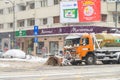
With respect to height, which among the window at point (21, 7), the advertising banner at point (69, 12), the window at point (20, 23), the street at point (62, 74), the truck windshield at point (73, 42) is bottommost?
the street at point (62, 74)

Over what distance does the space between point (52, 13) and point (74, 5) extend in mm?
6063

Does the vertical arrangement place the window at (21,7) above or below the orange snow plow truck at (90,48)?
above

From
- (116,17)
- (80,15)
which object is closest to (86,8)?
(80,15)

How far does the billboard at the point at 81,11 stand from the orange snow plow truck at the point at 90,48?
20308 millimetres

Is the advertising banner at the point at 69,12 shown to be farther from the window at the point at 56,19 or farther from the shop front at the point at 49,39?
the window at the point at 56,19

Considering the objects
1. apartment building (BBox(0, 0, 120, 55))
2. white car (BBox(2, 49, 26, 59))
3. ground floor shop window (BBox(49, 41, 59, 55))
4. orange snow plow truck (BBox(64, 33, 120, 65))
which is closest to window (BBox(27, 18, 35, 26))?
apartment building (BBox(0, 0, 120, 55))

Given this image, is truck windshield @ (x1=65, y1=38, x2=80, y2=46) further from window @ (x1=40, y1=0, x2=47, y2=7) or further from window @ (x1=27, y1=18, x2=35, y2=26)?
window @ (x1=27, y1=18, x2=35, y2=26)

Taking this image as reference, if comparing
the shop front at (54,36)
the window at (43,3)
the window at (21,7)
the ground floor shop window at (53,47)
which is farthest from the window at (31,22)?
the ground floor shop window at (53,47)

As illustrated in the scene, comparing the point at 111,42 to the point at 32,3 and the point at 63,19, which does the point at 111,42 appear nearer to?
the point at 63,19

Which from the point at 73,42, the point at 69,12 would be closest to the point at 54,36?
the point at 69,12

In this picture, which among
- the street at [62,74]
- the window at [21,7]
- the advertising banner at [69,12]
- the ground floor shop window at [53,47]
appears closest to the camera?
the street at [62,74]

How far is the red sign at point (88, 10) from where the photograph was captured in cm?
5928

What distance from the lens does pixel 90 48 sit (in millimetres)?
38125

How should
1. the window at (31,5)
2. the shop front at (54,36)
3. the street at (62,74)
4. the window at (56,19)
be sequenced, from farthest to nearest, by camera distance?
the window at (31,5), the window at (56,19), the shop front at (54,36), the street at (62,74)
